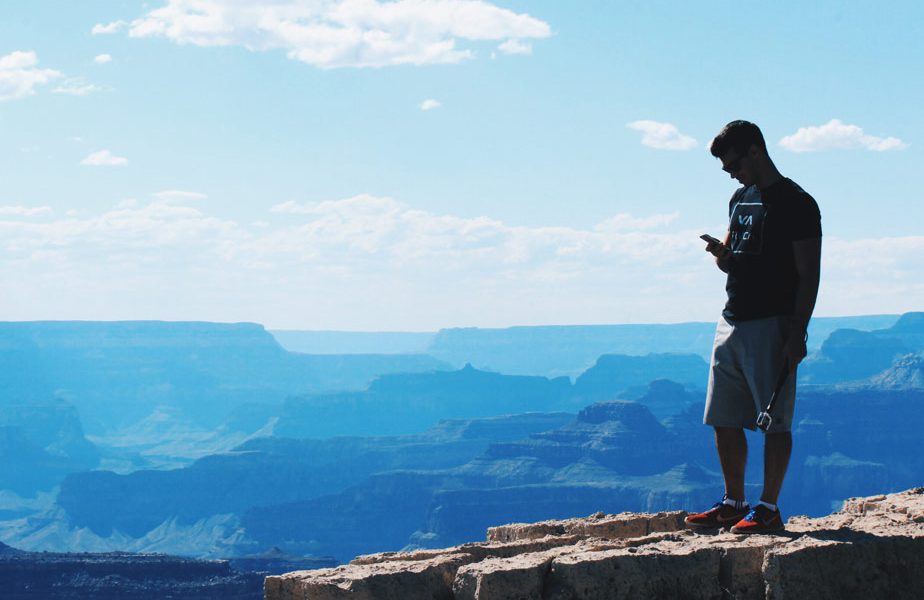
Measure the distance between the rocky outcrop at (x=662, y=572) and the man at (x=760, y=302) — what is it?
1.39 feet

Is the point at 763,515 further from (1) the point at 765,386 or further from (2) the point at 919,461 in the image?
(2) the point at 919,461

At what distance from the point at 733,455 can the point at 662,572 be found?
100 centimetres

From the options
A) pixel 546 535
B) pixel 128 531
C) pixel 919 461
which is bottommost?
pixel 128 531

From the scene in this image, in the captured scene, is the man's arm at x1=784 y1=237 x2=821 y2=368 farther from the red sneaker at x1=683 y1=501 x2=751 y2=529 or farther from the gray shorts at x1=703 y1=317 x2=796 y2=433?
the red sneaker at x1=683 y1=501 x2=751 y2=529

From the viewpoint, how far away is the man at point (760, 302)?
5.51 metres

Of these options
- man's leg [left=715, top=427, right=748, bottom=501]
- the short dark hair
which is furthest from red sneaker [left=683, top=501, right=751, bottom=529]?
the short dark hair

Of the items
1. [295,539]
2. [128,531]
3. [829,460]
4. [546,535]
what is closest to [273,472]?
[128,531]

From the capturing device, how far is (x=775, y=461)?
5.68 metres

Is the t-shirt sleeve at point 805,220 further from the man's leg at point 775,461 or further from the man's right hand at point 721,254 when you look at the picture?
the man's leg at point 775,461

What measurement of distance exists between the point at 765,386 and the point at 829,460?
144 m

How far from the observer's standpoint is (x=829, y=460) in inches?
5640

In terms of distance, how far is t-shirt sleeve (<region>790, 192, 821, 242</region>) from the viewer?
550 centimetres

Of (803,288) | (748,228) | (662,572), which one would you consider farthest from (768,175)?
(662,572)

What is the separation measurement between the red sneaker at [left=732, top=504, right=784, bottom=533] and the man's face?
4.61 feet
